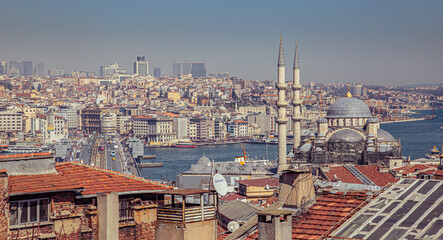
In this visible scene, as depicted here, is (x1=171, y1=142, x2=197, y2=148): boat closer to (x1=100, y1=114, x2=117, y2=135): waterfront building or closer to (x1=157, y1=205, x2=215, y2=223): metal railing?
(x1=100, y1=114, x2=117, y2=135): waterfront building

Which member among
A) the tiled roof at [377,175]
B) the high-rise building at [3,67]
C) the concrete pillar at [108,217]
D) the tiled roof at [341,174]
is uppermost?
the high-rise building at [3,67]

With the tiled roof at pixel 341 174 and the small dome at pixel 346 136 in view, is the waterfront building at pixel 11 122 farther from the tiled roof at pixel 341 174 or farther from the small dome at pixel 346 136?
the tiled roof at pixel 341 174

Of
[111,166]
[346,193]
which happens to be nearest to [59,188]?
[346,193]

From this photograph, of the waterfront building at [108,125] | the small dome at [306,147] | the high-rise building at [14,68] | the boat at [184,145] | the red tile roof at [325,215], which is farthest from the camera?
the high-rise building at [14,68]

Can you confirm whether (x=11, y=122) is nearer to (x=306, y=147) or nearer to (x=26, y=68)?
(x=306, y=147)

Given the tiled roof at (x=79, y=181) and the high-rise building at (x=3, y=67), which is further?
the high-rise building at (x=3, y=67)

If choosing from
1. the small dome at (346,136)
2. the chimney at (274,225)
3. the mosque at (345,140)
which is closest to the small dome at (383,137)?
the mosque at (345,140)

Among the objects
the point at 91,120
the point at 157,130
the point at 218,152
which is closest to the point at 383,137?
the point at 218,152

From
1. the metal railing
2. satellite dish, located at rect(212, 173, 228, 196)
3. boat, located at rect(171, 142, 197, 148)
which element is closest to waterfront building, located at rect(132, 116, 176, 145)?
boat, located at rect(171, 142, 197, 148)
